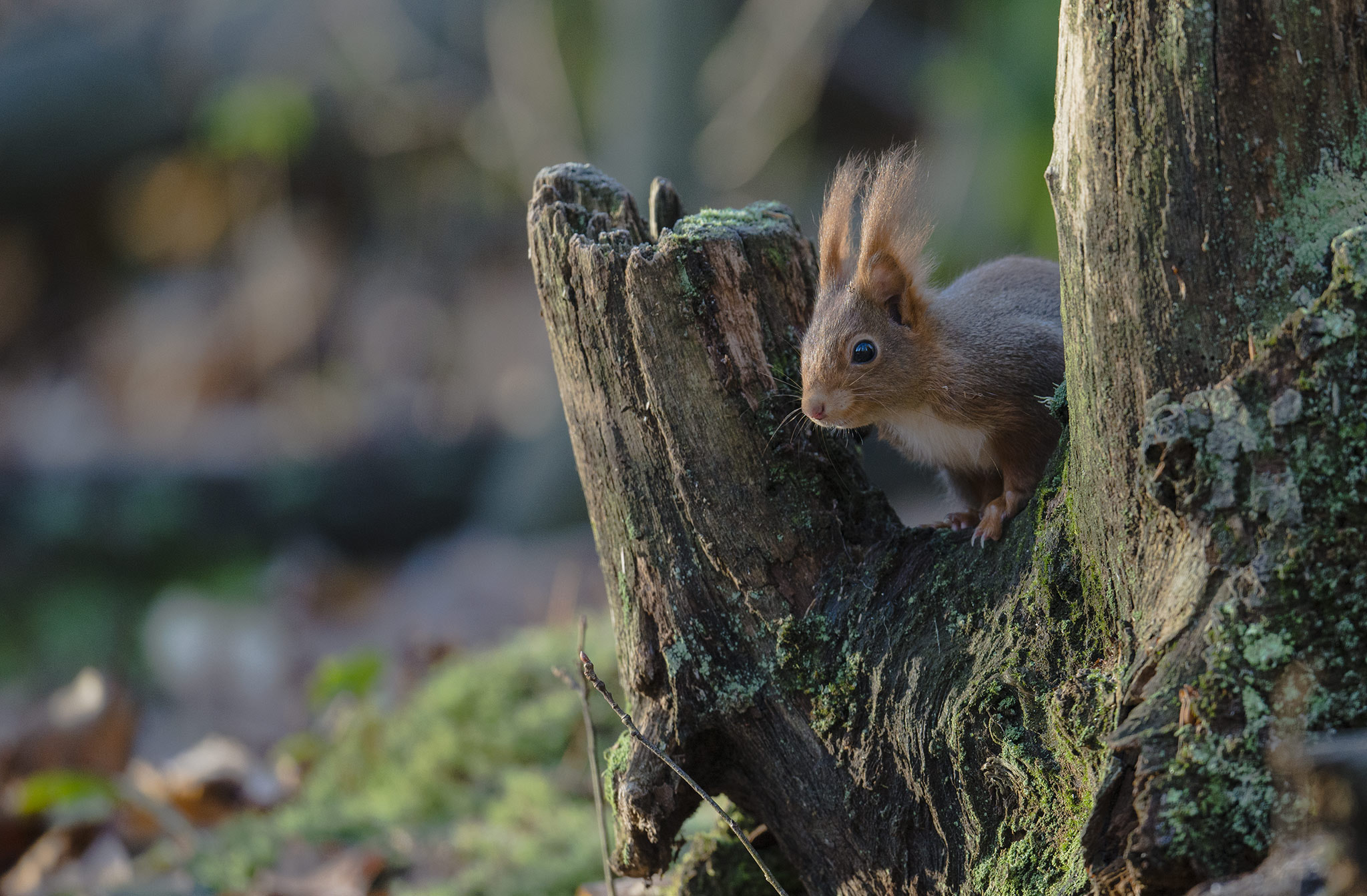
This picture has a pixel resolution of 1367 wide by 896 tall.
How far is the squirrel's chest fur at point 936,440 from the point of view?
8.36 ft

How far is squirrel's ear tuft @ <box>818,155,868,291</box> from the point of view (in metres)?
2.43

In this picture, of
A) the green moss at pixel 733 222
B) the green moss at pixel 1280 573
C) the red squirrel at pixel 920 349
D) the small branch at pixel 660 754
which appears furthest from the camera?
the red squirrel at pixel 920 349

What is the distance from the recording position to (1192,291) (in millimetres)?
1593


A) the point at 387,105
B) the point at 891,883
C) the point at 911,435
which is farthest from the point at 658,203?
the point at 387,105

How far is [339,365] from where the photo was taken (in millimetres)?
10539

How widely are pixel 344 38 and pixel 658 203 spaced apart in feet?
30.1

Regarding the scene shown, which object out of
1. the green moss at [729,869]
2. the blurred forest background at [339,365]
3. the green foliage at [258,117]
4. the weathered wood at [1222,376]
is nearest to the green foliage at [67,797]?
the blurred forest background at [339,365]

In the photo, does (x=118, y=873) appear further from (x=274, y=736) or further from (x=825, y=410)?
(x=825, y=410)

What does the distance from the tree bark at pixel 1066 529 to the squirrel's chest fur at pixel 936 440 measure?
0.48 feet

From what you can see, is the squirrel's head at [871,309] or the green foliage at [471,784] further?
the green foliage at [471,784]

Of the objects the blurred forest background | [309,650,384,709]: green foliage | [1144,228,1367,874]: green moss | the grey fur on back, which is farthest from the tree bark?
[309,650,384,709]: green foliage

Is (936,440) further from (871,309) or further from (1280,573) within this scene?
(1280,573)

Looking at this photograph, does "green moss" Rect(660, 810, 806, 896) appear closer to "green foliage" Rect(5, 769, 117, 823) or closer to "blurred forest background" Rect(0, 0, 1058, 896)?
"blurred forest background" Rect(0, 0, 1058, 896)

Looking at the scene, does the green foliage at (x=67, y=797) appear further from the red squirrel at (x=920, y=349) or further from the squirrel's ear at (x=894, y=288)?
the squirrel's ear at (x=894, y=288)
